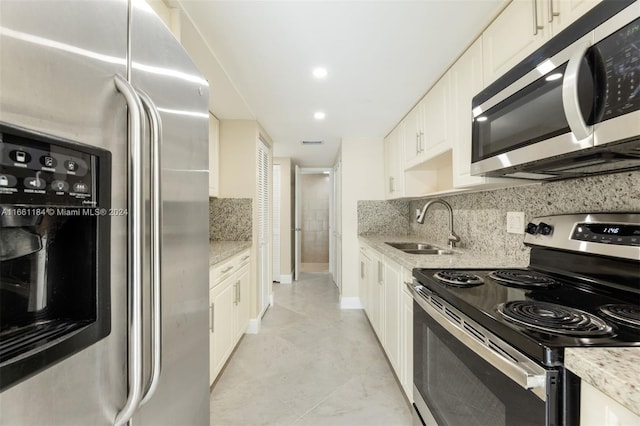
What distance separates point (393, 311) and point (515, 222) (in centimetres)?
99

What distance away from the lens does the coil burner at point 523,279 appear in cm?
112

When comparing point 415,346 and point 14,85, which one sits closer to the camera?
point 14,85

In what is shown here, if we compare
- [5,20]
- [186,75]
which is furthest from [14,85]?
[186,75]

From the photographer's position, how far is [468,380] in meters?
0.93

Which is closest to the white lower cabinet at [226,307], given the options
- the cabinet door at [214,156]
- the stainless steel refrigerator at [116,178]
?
the cabinet door at [214,156]

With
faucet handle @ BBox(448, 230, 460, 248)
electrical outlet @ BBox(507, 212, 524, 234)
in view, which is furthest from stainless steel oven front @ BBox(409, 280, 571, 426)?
faucet handle @ BBox(448, 230, 460, 248)

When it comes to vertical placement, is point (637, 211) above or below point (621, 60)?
below

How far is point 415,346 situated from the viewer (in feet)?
4.64

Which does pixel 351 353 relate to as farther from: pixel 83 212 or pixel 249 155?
pixel 83 212

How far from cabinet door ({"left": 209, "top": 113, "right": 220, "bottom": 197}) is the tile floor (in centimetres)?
153

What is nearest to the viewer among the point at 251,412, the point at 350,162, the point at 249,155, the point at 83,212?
the point at 83,212

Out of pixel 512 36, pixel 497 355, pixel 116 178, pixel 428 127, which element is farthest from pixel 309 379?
pixel 512 36

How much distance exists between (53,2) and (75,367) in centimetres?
58

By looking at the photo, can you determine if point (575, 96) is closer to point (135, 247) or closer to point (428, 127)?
point (135, 247)
